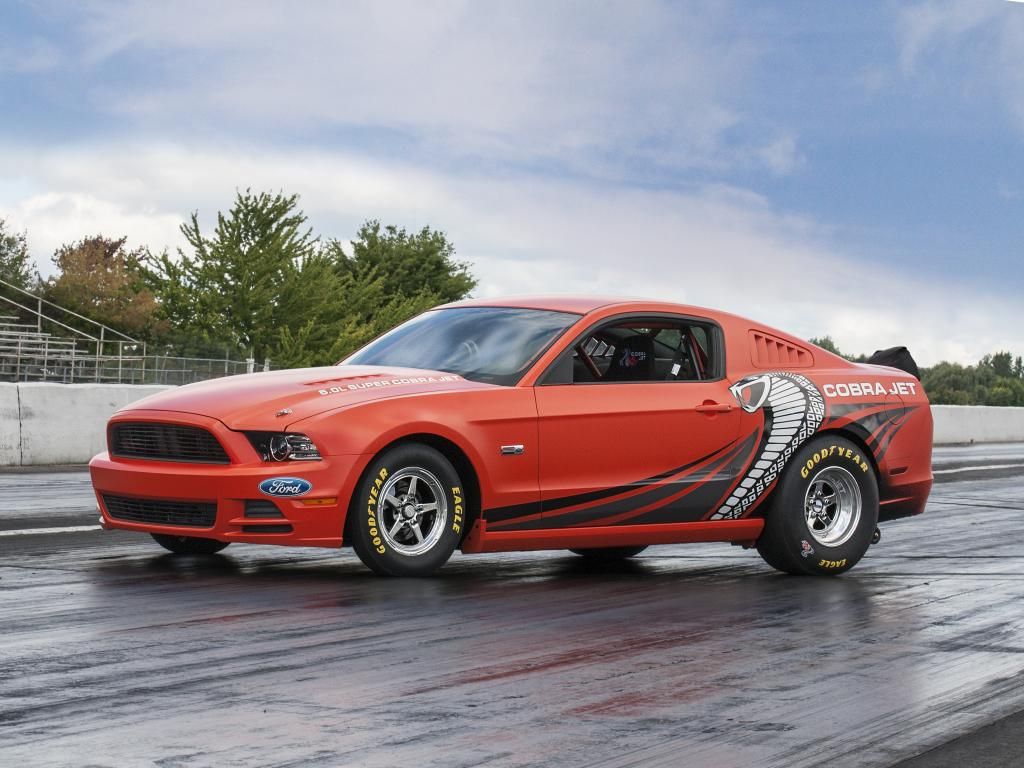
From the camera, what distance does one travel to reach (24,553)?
902 cm

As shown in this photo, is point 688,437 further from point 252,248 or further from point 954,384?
point 954,384

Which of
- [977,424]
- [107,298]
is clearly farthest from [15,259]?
[977,424]

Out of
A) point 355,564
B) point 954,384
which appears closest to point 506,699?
point 355,564

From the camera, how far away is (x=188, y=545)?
9.05 meters

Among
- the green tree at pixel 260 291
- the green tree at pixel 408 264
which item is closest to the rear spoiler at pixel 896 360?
the green tree at pixel 260 291

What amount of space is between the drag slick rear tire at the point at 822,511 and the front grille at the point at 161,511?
3231mm

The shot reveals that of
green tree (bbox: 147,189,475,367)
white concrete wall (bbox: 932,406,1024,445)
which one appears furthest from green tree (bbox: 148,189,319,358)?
white concrete wall (bbox: 932,406,1024,445)

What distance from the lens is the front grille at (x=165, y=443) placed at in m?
8.02

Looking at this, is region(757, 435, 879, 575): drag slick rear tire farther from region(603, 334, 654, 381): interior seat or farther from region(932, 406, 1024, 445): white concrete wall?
region(932, 406, 1024, 445): white concrete wall

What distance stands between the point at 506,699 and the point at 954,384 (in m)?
125

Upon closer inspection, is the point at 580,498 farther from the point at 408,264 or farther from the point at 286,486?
the point at 408,264

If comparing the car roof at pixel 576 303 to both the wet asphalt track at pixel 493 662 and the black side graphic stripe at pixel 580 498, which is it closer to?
the black side graphic stripe at pixel 580 498

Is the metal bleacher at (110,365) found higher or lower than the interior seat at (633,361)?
higher

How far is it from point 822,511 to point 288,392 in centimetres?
329
